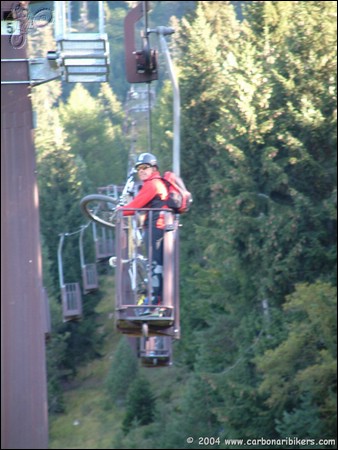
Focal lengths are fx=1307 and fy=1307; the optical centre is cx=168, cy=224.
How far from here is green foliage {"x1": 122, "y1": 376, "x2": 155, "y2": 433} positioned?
3722 cm

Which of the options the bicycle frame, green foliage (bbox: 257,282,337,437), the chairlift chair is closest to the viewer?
the bicycle frame

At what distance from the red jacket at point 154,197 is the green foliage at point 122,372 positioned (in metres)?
31.3

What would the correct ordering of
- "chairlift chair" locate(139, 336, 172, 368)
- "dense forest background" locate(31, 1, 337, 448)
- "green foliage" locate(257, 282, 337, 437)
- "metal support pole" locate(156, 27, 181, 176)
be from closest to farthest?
"metal support pole" locate(156, 27, 181, 176) → "chairlift chair" locate(139, 336, 172, 368) → "green foliage" locate(257, 282, 337, 437) → "dense forest background" locate(31, 1, 337, 448)

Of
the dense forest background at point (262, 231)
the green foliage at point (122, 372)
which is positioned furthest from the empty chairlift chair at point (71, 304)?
the green foliage at point (122, 372)

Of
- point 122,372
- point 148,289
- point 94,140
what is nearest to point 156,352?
point 148,289

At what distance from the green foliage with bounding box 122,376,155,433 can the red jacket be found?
27.1 metres

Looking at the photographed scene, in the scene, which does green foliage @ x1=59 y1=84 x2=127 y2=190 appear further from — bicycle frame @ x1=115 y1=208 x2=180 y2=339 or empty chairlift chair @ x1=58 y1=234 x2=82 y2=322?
bicycle frame @ x1=115 y1=208 x2=180 y2=339

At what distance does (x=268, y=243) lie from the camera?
1091 inches

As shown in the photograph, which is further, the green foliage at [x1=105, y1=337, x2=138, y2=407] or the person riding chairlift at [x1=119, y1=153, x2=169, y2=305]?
the green foliage at [x1=105, y1=337, x2=138, y2=407]

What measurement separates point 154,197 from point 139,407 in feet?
90.6

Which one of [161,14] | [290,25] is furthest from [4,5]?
[161,14]

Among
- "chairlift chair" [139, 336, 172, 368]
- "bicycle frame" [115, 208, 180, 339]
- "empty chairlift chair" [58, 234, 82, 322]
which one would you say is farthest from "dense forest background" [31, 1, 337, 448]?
"bicycle frame" [115, 208, 180, 339]

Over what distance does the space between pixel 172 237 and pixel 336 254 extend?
57.0 feet

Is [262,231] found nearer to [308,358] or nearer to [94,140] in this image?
[308,358]
